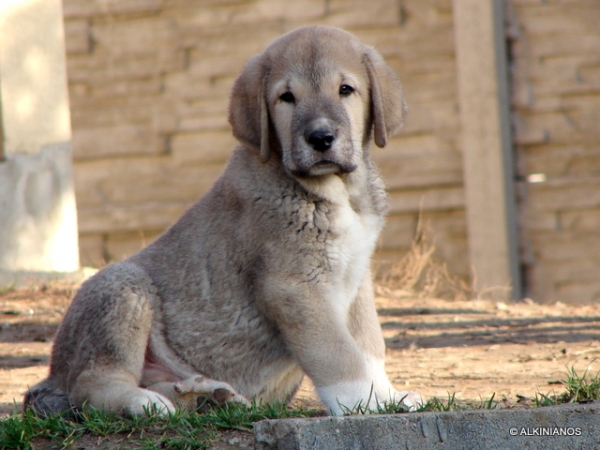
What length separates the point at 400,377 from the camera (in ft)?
16.0

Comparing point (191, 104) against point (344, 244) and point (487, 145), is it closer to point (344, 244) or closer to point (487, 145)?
point (487, 145)

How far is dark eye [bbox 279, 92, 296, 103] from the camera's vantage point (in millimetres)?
3871

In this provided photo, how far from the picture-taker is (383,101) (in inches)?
160

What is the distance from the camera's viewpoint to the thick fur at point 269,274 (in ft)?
12.0

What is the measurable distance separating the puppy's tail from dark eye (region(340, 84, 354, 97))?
1832 millimetres

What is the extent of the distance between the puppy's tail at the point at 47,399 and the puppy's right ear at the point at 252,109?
1392 millimetres

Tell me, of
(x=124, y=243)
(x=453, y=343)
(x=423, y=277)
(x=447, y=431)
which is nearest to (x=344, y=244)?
(x=447, y=431)

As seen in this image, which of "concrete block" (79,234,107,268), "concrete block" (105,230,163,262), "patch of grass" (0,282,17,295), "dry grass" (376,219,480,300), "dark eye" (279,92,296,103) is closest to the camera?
"dark eye" (279,92,296,103)

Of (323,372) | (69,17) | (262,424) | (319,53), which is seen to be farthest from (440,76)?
(262,424)

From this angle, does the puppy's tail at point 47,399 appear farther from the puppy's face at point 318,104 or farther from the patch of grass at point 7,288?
the patch of grass at point 7,288

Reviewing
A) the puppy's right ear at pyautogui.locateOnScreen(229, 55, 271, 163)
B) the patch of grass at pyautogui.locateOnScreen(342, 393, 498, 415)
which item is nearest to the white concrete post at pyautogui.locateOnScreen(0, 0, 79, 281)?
the puppy's right ear at pyautogui.locateOnScreen(229, 55, 271, 163)

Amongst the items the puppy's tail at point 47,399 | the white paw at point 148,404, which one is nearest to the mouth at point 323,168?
the white paw at point 148,404

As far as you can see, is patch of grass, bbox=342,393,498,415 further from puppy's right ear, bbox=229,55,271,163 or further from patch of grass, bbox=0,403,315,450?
puppy's right ear, bbox=229,55,271,163

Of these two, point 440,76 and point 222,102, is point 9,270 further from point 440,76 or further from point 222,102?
point 440,76
